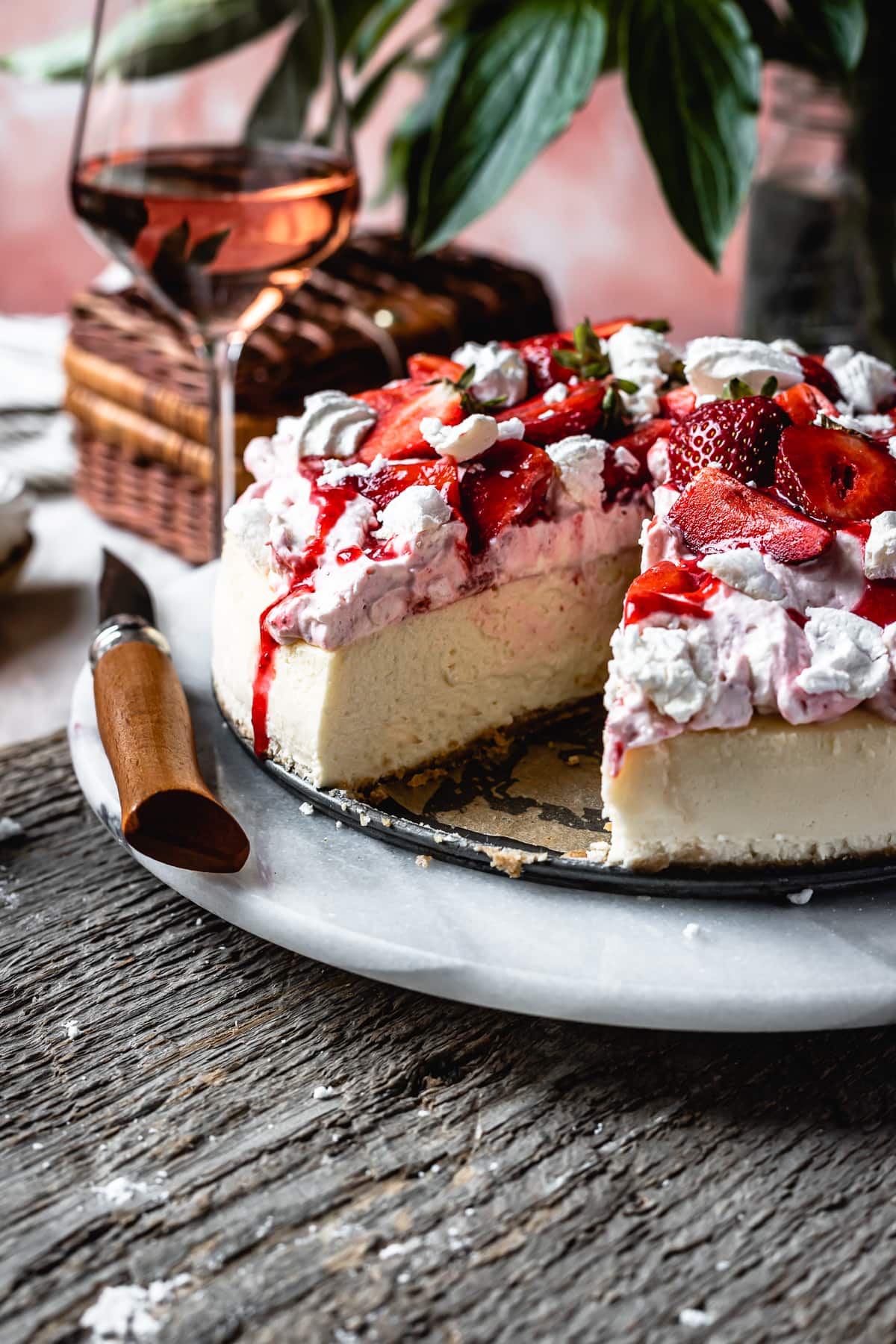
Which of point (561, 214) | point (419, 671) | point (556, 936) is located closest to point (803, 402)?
point (419, 671)

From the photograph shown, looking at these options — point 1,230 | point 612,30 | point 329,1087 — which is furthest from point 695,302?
point 329,1087

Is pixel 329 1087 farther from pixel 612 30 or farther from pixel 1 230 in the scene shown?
pixel 1 230

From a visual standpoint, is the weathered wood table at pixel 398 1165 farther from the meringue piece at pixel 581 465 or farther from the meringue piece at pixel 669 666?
the meringue piece at pixel 581 465

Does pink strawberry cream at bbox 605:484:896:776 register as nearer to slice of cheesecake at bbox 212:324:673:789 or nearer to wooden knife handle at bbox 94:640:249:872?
slice of cheesecake at bbox 212:324:673:789

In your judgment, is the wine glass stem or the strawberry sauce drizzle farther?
the wine glass stem

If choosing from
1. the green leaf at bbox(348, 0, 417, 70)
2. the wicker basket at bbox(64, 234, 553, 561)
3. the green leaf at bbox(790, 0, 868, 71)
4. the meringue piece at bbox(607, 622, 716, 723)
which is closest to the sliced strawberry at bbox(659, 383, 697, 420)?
the meringue piece at bbox(607, 622, 716, 723)

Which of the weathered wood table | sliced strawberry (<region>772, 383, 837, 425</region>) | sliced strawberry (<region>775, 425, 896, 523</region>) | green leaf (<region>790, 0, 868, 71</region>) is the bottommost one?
the weathered wood table
